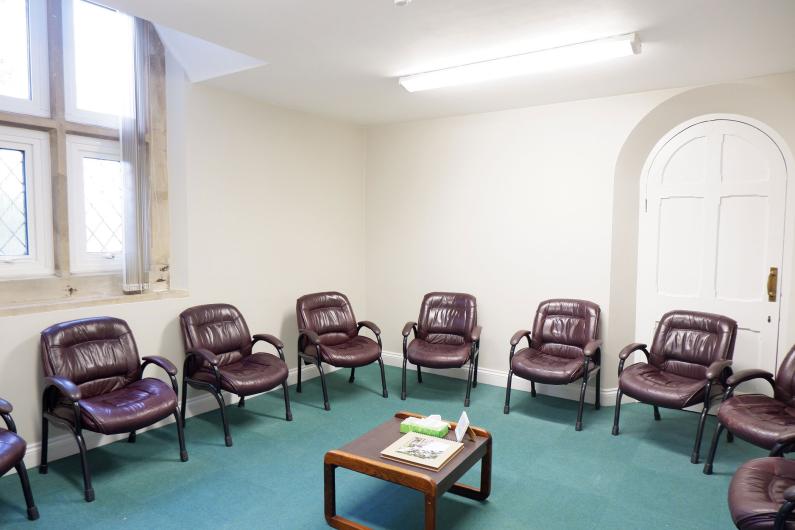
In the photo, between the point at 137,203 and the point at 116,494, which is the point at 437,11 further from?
the point at 116,494

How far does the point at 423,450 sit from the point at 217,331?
208cm

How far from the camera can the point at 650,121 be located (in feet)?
13.5

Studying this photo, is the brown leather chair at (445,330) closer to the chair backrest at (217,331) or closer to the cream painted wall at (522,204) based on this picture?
the cream painted wall at (522,204)

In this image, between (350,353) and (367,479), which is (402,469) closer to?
(367,479)

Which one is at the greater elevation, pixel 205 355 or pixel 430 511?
pixel 205 355

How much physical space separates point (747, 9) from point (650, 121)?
160 centimetres

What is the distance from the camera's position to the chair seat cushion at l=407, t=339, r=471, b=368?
4.27m

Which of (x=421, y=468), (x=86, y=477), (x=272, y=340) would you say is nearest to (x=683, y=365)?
(x=421, y=468)

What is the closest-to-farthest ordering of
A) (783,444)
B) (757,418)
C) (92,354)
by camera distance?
1. (783,444)
2. (757,418)
3. (92,354)

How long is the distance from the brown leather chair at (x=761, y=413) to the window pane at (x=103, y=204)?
4244 millimetres

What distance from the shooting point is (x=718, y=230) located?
159 inches

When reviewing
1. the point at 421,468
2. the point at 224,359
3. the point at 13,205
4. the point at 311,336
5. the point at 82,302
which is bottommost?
the point at 421,468

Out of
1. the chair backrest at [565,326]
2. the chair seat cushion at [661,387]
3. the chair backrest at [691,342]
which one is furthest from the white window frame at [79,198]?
the chair backrest at [691,342]

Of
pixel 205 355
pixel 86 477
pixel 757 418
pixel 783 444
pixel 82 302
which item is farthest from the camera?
pixel 205 355
